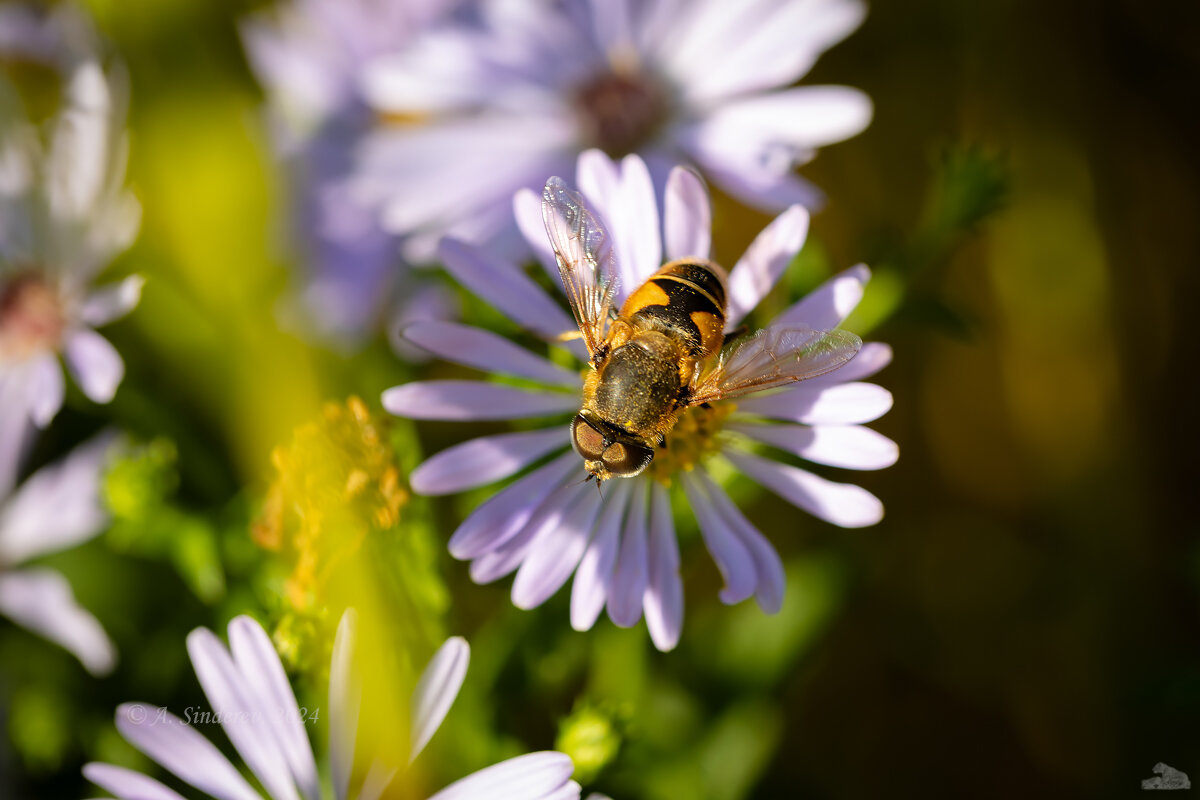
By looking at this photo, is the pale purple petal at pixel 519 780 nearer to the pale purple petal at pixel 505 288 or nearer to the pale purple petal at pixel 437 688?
the pale purple petal at pixel 437 688

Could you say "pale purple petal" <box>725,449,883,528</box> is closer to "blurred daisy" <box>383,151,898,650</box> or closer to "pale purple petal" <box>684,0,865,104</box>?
"blurred daisy" <box>383,151,898,650</box>

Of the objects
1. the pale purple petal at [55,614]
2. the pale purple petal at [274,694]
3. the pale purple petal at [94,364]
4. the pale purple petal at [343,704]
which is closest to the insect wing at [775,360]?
the pale purple petal at [343,704]

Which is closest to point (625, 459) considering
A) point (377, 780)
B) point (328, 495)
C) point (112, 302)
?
point (328, 495)

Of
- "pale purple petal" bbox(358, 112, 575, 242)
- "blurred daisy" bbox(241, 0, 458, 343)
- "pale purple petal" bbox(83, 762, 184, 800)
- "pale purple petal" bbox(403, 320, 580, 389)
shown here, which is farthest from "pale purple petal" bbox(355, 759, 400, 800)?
"blurred daisy" bbox(241, 0, 458, 343)

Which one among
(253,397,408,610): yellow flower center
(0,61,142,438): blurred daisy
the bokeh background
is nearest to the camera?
(253,397,408,610): yellow flower center

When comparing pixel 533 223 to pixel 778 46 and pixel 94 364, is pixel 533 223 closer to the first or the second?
pixel 778 46
